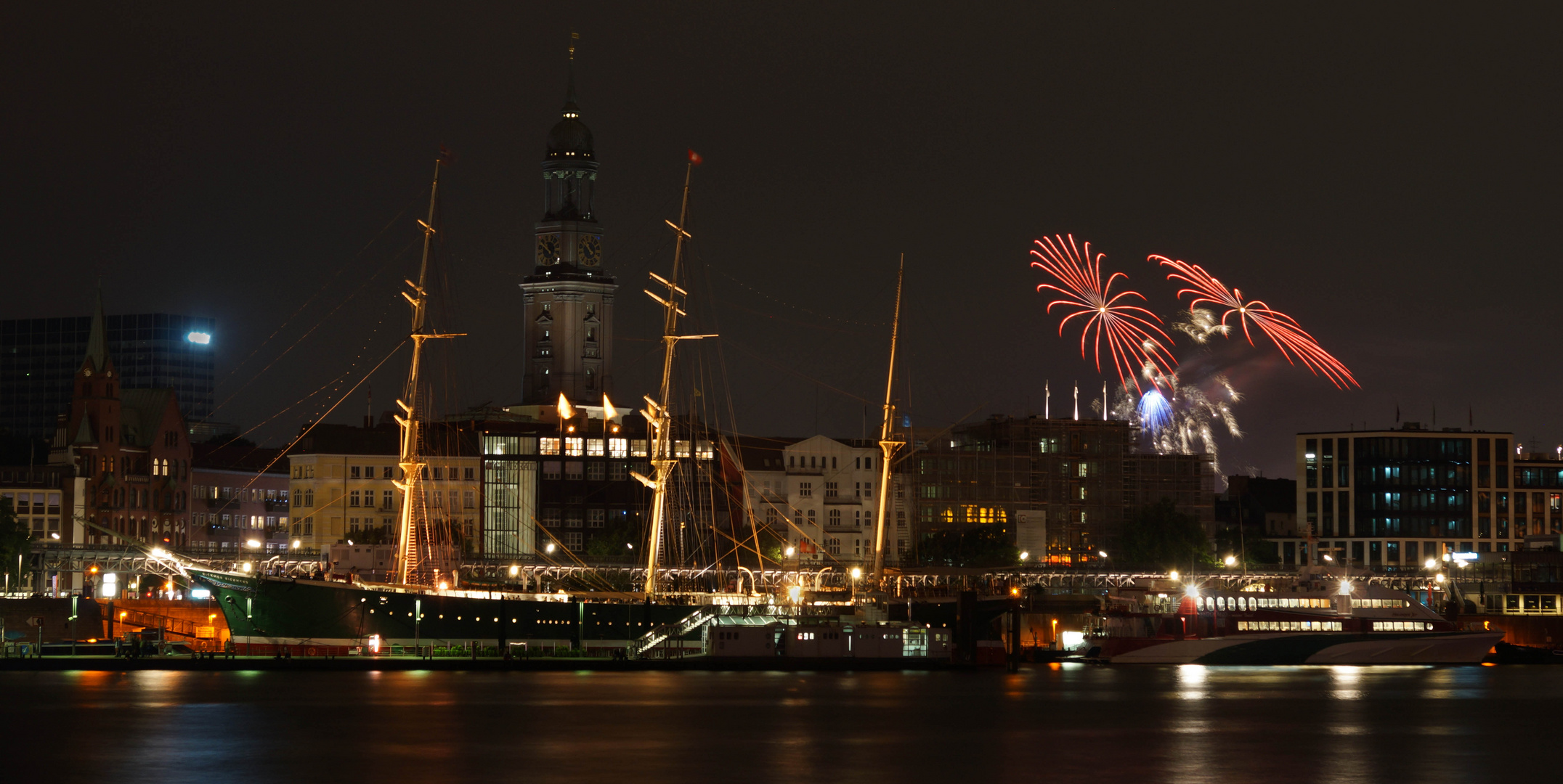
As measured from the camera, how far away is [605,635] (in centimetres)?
9956

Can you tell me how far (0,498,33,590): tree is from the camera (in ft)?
405

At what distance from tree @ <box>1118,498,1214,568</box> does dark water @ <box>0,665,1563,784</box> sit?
7984 cm

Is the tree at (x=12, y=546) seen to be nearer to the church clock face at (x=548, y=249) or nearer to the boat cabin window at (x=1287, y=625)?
the church clock face at (x=548, y=249)

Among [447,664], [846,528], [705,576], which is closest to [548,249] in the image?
[846,528]

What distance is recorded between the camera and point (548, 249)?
193 meters

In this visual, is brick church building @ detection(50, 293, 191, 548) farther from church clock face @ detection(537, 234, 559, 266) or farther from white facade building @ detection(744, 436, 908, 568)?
white facade building @ detection(744, 436, 908, 568)

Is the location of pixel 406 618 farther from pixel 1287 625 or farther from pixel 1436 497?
pixel 1436 497

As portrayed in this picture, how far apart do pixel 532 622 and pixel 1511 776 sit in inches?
2345

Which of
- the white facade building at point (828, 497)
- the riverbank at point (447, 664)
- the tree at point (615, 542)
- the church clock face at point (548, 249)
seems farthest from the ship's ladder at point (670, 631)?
the church clock face at point (548, 249)

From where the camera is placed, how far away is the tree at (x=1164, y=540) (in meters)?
163

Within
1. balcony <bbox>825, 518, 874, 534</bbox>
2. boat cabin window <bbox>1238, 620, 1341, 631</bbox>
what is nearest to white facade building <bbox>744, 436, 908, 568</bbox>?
balcony <bbox>825, 518, 874, 534</bbox>

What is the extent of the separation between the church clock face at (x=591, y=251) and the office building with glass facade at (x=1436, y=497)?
73.3 meters

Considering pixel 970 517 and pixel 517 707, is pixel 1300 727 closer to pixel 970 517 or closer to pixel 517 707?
pixel 517 707

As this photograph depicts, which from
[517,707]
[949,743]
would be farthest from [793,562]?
[949,743]
